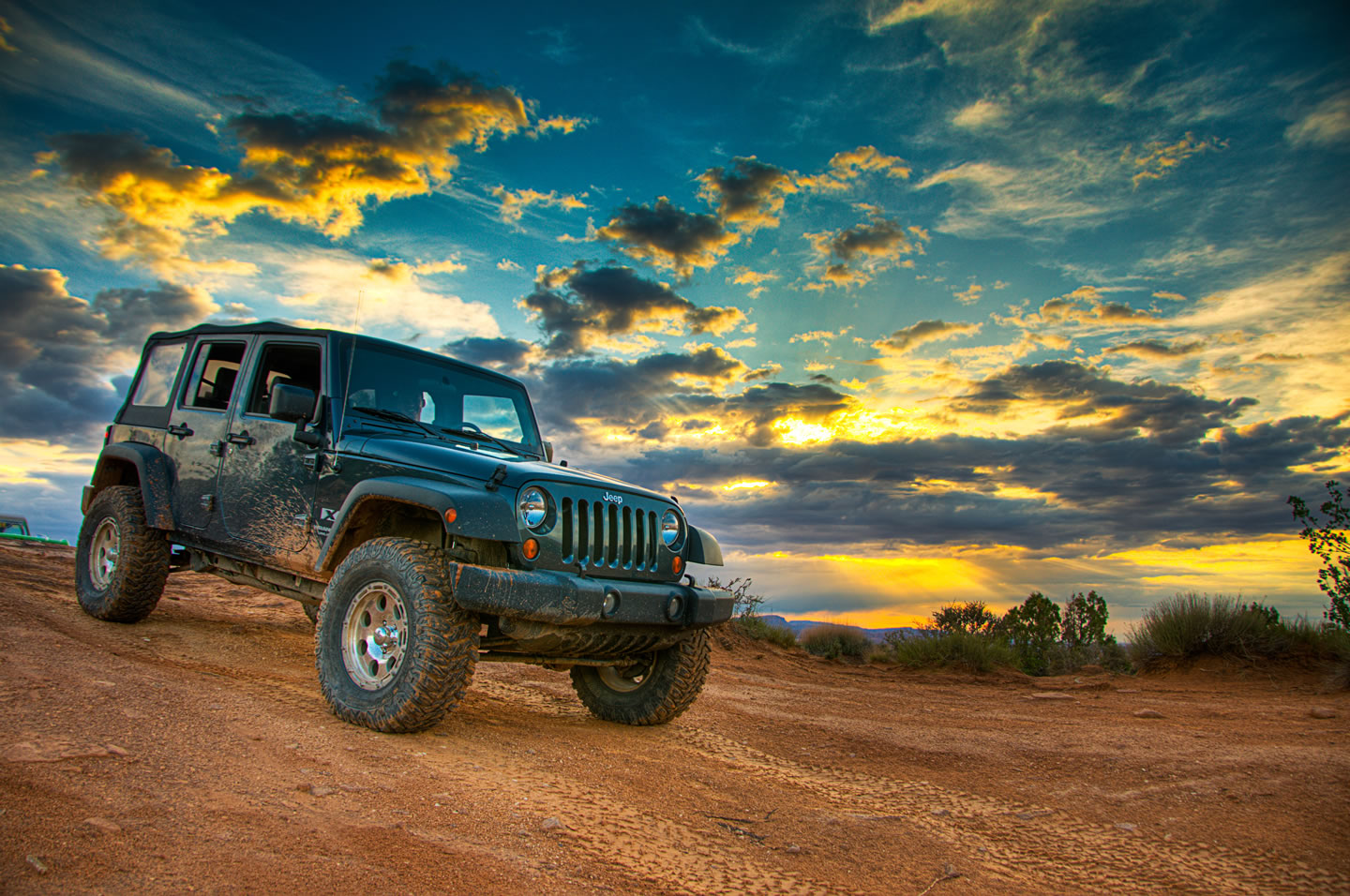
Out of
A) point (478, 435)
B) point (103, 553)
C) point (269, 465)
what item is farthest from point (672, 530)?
point (103, 553)

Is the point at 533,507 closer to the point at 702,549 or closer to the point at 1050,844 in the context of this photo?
the point at 702,549

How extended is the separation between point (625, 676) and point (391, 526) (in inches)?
79.2

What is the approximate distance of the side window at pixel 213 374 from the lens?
20.9 feet

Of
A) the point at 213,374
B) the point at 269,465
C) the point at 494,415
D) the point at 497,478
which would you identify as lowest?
the point at 497,478

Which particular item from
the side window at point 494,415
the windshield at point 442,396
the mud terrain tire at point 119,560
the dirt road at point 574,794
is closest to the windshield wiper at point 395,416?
the windshield at point 442,396

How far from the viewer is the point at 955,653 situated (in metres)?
12.8

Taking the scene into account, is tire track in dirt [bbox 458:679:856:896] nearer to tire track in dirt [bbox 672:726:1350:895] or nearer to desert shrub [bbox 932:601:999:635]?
tire track in dirt [bbox 672:726:1350:895]

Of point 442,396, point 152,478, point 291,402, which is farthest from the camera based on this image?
point 152,478

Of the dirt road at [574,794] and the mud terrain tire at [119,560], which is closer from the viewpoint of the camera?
the dirt road at [574,794]

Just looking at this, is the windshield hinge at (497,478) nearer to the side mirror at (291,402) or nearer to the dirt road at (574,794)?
the dirt road at (574,794)

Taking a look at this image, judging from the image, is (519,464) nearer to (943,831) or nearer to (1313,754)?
(943,831)

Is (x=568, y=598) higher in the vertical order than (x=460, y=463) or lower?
lower

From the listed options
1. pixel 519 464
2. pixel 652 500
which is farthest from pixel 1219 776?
pixel 519 464

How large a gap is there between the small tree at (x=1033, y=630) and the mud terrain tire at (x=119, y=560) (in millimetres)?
12101
